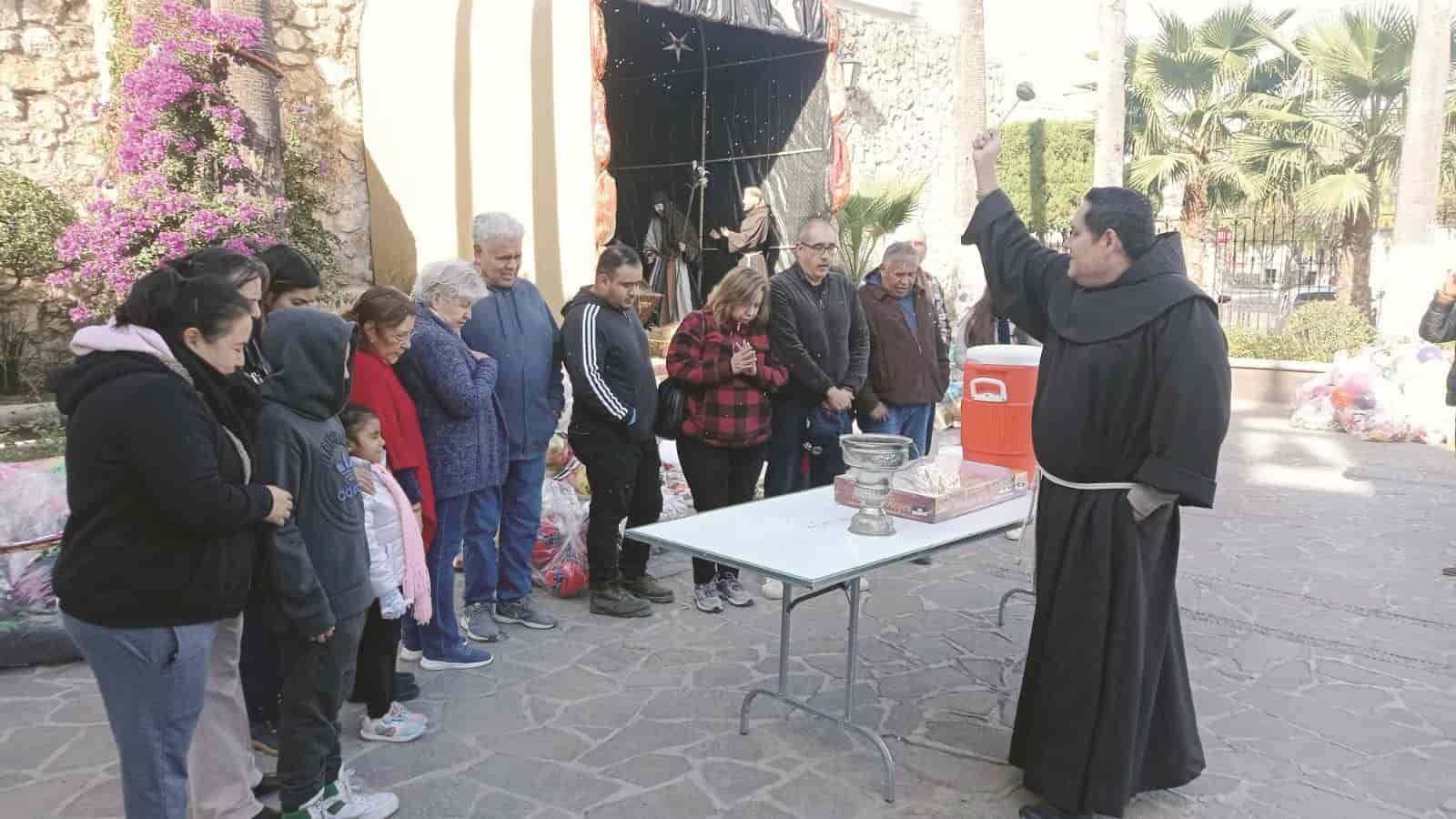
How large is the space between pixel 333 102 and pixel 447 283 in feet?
19.1

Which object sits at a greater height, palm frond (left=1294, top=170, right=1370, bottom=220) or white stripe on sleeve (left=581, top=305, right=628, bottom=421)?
palm frond (left=1294, top=170, right=1370, bottom=220)

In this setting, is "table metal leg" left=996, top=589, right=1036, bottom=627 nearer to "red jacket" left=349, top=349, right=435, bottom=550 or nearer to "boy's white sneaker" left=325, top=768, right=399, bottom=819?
"red jacket" left=349, top=349, right=435, bottom=550

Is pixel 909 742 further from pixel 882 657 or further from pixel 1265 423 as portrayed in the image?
pixel 1265 423

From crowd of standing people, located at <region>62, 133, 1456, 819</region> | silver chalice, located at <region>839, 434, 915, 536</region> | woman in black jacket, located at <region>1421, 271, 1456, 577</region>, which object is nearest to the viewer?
crowd of standing people, located at <region>62, 133, 1456, 819</region>

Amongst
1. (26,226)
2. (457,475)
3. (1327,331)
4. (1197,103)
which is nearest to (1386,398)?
(1327,331)

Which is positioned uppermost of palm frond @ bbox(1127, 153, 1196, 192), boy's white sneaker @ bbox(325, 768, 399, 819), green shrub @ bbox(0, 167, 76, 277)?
palm frond @ bbox(1127, 153, 1196, 192)

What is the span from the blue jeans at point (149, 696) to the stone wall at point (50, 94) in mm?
7412

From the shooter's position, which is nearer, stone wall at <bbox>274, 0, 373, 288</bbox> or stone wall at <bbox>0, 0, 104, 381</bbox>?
stone wall at <bbox>0, 0, 104, 381</bbox>

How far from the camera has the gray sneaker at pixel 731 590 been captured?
492 centimetres

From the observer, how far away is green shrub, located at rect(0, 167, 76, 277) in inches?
295

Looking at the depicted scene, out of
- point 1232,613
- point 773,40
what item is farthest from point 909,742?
point 773,40

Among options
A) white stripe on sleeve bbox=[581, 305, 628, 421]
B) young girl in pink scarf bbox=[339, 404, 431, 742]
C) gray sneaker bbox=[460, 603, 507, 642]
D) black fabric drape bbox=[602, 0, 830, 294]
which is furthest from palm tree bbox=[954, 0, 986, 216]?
young girl in pink scarf bbox=[339, 404, 431, 742]

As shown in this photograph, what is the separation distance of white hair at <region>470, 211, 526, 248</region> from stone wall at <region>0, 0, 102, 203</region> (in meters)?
5.82

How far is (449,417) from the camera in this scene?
379 cm
